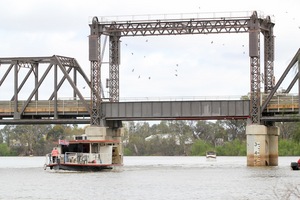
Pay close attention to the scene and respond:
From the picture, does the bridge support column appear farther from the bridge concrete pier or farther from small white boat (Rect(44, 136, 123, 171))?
small white boat (Rect(44, 136, 123, 171))

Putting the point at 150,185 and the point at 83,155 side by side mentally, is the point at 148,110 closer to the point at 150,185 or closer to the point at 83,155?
the point at 83,155

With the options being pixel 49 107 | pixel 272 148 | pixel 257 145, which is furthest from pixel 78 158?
pixel 272 148

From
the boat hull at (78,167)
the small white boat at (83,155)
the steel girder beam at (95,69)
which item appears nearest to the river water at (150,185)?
the boat hull at (78,167)

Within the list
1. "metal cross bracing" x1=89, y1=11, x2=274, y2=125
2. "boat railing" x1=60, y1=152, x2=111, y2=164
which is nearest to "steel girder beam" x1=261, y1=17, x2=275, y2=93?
"metal cross bracing" x1=89, y1=11, x2=274, y2=125

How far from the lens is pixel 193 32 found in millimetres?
126062

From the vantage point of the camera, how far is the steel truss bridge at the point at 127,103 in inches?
4857

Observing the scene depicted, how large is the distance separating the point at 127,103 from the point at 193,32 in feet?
38.4

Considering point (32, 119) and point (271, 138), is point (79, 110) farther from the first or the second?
point (271, 138)

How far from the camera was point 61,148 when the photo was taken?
371 ft

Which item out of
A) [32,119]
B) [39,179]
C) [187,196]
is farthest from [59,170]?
[187,196]

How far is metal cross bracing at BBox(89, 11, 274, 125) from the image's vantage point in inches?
4847

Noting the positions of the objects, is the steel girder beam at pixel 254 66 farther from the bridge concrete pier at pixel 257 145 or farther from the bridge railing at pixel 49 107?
the bridge railing at pixel 49 107

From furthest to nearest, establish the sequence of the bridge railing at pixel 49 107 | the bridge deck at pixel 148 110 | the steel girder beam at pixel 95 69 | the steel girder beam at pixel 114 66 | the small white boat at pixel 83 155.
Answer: the steel girder beam at pixel 114 66
the bridge railing at pixel 49 107
the steel girder beam at pixel 95 69
the bridge deck at pixel 148 110
the small white boat at pixel 83 155

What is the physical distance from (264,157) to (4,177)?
1255 inches
